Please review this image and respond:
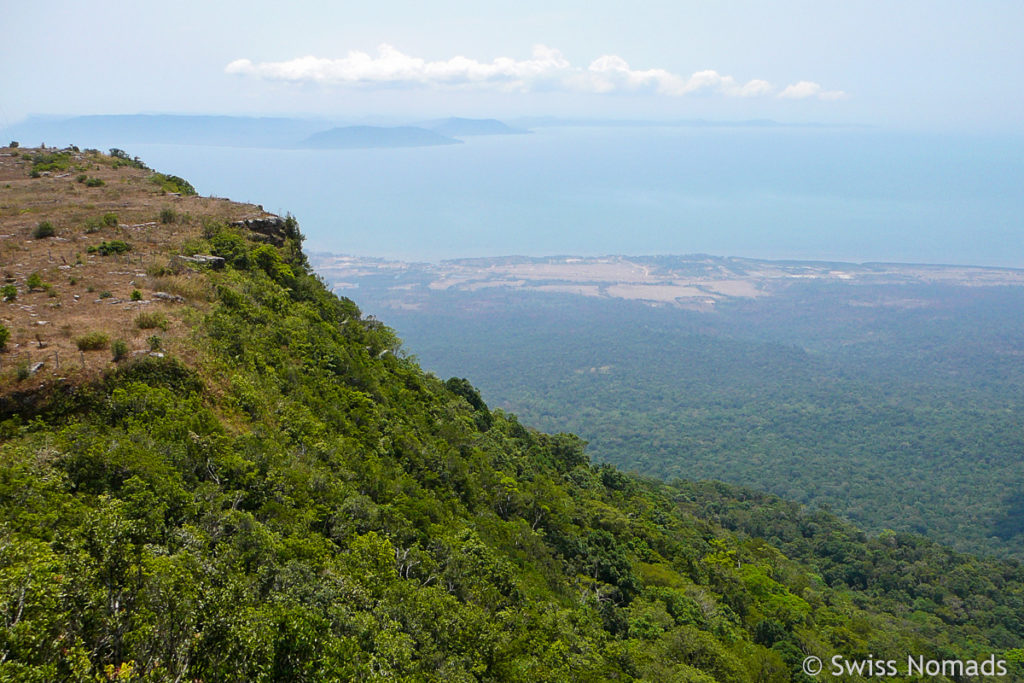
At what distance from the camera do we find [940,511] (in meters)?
81.1

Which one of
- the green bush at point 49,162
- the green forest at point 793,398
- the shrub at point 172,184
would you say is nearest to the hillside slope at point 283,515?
the green bush at point 49,162

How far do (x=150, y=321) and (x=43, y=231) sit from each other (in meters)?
11.7

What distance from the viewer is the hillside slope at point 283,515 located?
9.84 m

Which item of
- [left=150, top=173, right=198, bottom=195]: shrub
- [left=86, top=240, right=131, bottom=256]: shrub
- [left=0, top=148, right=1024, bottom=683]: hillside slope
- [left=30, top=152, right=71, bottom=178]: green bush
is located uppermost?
[left=30, top=152, right=71, bottom=178]: green bush

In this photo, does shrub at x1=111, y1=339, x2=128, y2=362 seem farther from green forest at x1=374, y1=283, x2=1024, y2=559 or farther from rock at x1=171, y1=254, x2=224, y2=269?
green forest at x1=374, y1=283, x2=1024, y2=559

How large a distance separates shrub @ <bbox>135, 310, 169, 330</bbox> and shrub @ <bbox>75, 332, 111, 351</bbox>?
1.73m

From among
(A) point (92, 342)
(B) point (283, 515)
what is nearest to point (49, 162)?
(A) point (92, 342)

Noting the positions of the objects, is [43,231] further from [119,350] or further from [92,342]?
[119,350]

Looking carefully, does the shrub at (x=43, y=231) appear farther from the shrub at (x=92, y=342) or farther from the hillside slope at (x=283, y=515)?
the shrub at (x=92, y=342)

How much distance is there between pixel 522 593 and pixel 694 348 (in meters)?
159

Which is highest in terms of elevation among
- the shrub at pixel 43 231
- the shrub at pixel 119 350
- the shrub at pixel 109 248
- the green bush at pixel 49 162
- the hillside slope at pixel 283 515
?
the green bush at pixel 49 162

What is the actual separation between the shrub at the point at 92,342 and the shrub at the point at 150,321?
1.73 metres

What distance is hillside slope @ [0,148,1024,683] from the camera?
32.3 ft

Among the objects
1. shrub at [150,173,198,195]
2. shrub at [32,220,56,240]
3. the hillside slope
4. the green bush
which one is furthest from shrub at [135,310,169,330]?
the green bush
